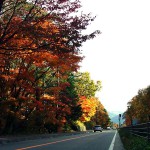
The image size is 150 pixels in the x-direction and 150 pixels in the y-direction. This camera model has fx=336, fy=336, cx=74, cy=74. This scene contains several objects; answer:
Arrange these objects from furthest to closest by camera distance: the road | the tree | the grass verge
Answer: the tree < the road < the grass verge

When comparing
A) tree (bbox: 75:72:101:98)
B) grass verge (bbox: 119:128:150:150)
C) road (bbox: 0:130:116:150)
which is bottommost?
road (bbox: 0:130:116:150)

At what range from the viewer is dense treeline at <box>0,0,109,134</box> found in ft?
51.2

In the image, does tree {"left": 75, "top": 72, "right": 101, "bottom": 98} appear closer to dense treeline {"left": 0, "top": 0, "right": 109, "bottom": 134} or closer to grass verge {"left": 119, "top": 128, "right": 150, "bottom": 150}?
dense treeline {"left": 0, "top": 0, "right": 109, "bottom": 134}

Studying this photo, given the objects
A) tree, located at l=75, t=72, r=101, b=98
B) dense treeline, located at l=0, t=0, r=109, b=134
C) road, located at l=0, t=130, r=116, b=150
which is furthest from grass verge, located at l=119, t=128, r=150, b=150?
tree, located at l=75, t=72, r=101, b=98

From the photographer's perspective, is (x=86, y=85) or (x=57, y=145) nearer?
(x=57, y=145)

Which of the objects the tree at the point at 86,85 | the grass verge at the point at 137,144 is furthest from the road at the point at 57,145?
the tree at the point at 86,85

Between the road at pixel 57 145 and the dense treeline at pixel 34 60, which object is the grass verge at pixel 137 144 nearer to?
the road at pixel 57 145

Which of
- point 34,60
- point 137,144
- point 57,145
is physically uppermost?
point 34,60

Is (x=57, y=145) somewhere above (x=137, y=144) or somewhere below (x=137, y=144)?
below

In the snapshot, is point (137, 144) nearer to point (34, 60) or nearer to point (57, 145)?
point (57, 145)

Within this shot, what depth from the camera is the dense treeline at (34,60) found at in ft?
51.2

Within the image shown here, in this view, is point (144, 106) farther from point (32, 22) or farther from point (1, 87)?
point (32, 22)

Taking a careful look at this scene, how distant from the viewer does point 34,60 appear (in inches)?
969

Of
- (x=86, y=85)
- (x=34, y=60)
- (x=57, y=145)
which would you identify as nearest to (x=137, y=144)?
(x=57, y=145)
